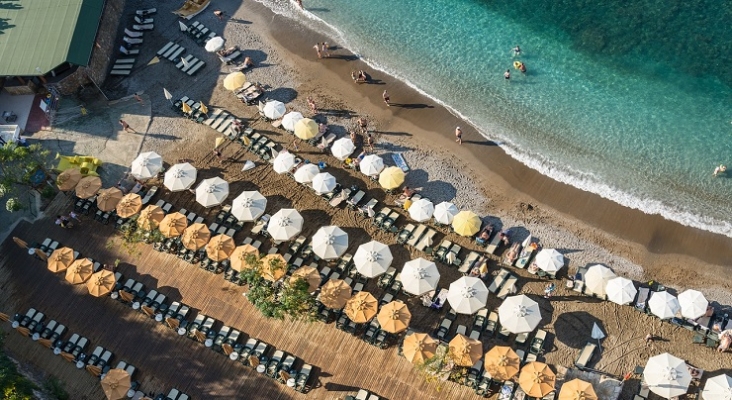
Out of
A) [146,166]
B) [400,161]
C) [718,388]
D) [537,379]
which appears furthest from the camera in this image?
[400,161]

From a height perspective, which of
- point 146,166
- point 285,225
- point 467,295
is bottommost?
point 146,166

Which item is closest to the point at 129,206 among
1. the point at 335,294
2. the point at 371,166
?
the point at 335,294

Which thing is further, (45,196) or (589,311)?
(45,196)

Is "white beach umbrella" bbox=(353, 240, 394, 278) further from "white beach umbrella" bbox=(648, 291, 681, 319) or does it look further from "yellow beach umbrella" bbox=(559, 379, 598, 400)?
"white beach umbrella" bbox=(648, 291, 681, 319)

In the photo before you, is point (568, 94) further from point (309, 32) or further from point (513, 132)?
point (309, 32)

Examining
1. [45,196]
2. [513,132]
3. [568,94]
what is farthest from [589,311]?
[45,196]

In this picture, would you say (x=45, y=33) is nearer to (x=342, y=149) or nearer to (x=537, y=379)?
(x=342, y=149)

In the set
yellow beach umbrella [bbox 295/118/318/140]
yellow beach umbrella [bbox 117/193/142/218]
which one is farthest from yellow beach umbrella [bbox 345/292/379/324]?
yellow beach umbrella [bbox 117/193/142/218]
